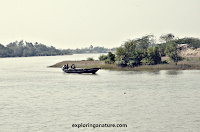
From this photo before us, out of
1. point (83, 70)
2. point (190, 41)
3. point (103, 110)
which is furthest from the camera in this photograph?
point (190, 41)

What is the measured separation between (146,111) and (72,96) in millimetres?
11742

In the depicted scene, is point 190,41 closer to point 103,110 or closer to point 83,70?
point 83,70

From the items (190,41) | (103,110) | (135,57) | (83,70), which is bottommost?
(103,110)

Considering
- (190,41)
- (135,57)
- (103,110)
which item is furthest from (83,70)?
(190,41)

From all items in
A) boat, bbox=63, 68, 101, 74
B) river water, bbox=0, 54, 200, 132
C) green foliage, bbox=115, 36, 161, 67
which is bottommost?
river water, bbox=0, 54, 200, 132

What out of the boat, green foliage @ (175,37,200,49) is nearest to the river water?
the boat

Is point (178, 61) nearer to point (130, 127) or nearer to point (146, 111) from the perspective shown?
point (146, 111)

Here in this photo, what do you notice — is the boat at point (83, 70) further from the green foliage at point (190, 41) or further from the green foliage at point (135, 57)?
the green foliage at point (190, 41)

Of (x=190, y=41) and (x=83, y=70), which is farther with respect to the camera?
(x=190, y=41)

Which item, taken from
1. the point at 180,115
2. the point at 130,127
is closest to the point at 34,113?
the point at 130,127

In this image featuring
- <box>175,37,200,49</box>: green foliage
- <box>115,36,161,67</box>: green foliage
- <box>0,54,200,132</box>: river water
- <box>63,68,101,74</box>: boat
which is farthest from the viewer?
<box>175,37,200,49</box>: green foliage

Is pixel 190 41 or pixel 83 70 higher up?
pixel 190 41

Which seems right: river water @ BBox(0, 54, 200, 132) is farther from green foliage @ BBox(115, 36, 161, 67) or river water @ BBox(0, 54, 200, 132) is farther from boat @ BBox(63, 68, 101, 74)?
green foliage @ BBox(115, 36, 161, 67)

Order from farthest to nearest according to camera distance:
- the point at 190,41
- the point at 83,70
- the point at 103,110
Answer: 1. the point at 190,41
2. the point at 83,70
3. the point at 103,110
